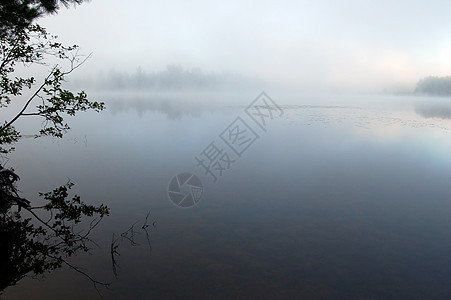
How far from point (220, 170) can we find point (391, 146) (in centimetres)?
1219

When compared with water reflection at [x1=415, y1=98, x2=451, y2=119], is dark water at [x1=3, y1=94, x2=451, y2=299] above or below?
above

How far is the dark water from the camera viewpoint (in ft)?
20.3

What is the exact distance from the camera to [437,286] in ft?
20.2

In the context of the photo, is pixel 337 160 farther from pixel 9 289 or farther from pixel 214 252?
pixel 9 289

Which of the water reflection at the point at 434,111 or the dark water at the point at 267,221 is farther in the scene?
the water reflection at the point at 434,111

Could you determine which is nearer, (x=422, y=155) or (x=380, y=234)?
(x=380, y=234)

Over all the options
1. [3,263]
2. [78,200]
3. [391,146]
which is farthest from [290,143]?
[3,263]

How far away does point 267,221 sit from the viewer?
909 centimetres

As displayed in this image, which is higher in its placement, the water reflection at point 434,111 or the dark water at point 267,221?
the dark water at point 267,221

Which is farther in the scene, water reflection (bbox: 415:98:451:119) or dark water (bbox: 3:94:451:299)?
water reflection (bbox: 415:98:451:119)

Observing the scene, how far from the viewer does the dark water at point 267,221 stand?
6.20 meters

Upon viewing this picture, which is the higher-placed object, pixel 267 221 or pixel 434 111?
pixel 267 221

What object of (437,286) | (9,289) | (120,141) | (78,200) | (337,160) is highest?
(120,141)

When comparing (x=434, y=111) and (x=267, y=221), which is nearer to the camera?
(x=267, y=221)
